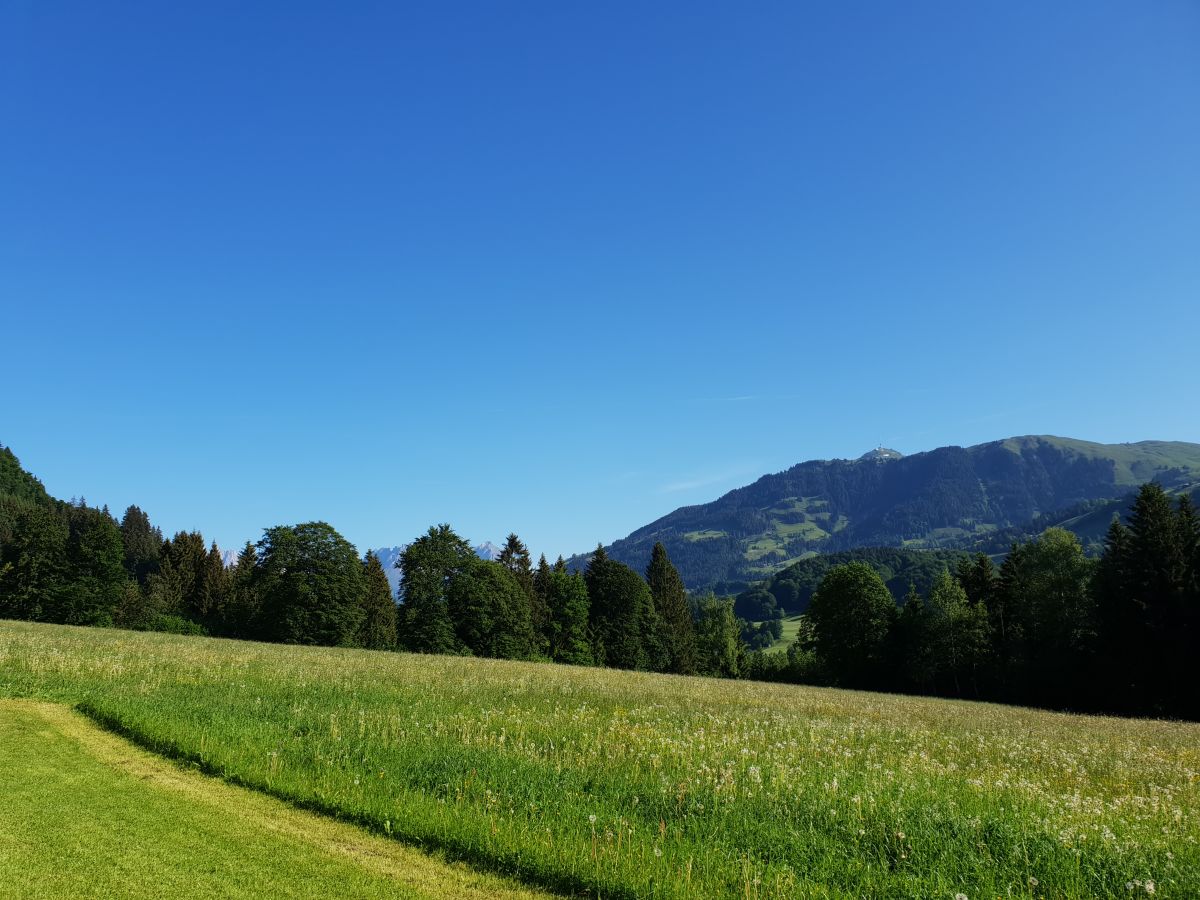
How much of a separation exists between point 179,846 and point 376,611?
295ft

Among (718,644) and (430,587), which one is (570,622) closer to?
(430,587)

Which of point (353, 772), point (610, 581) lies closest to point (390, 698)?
point (353, 772)

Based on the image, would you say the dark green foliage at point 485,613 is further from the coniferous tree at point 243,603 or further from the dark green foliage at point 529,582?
the coniferous tree at point 243,603

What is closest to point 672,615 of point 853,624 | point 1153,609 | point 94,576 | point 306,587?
point 853,624

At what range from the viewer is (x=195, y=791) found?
34.8 ft

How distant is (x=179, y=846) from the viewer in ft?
27.3

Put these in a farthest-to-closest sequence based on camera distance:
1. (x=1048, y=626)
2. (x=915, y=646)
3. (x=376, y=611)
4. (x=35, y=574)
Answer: (x=376, y=611), (x=35, y=574), (x=915, y=646), (x=1048, y=626)

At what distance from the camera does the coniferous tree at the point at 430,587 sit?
6981 cm

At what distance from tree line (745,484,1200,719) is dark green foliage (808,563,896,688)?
0.38 ft

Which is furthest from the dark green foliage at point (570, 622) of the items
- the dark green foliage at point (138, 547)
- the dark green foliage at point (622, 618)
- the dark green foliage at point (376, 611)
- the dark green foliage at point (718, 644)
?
the dark green foliage at point (138, 547)

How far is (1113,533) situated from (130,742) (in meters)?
63.8

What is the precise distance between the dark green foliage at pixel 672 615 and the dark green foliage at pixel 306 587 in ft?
154

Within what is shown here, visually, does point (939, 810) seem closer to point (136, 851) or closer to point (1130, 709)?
point (136, 851)

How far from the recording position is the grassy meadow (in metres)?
8.04
